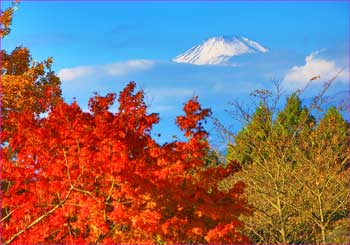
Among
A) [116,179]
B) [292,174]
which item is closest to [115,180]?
[116,179]

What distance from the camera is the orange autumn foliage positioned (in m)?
9.66

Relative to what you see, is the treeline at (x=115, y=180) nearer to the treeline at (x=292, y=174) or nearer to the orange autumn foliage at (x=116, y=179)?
the orange autumn foliage at (x=116, y=179)

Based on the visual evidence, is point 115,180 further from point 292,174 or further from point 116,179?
point 292,174

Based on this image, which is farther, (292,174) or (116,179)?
(292,174)

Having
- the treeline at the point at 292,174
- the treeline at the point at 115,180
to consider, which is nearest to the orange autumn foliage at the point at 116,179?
the treeline at the point at 115,180

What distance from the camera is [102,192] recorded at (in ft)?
33.7

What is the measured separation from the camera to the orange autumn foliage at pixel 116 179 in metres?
9.66

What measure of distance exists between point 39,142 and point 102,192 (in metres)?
1.48

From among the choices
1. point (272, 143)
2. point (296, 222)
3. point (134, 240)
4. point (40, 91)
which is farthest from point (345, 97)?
point (40, 91)

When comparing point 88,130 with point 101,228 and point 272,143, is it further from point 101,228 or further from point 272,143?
point 272,143

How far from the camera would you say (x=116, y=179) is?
9781 mm

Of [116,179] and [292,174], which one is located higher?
[292,174]

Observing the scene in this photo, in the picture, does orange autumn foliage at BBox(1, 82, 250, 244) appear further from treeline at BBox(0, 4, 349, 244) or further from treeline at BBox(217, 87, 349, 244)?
treeline at BBox(217, 87, 349, 244)

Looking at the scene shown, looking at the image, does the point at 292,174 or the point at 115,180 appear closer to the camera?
the point at 115,180
